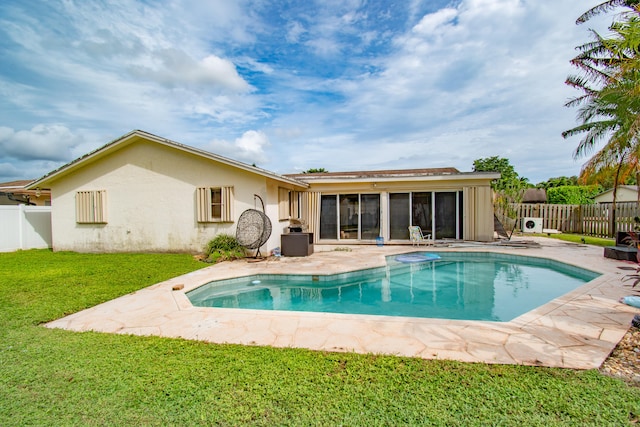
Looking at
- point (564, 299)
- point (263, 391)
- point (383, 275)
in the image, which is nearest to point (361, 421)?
point (263, 391)

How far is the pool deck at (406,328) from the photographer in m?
3.34

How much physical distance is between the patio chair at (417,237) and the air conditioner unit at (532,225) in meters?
7.62

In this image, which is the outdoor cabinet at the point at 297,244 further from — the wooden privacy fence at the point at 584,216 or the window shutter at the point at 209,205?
the wooden privacy fence at the point at 584,216

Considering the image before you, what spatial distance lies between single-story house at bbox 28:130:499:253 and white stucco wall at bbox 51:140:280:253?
37mm

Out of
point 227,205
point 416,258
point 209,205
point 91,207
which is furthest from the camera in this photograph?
point 91,207

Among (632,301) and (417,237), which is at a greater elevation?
(417,237)

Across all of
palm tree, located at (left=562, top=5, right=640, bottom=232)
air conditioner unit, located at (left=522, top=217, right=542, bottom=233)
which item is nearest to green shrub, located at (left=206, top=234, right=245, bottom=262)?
palm tree, located at (left=562, top=5, right=640, bottom=232)

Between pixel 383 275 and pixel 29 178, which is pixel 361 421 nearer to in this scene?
pixel 383 275

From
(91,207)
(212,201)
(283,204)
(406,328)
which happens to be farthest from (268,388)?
(91,207)

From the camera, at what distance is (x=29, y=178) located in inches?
920

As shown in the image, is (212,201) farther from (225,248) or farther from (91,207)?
(91,207)

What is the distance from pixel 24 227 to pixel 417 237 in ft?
54.6

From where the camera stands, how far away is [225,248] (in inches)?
398

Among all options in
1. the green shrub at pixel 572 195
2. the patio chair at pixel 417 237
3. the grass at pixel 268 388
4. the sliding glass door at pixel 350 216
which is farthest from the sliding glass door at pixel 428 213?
the green shrub at pixel 572 195
